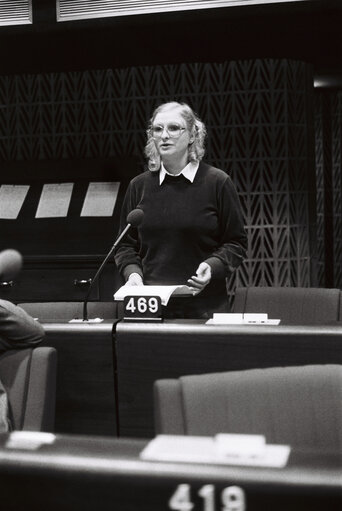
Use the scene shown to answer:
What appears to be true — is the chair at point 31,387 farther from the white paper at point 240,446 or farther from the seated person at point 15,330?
the white paper at point 240,446

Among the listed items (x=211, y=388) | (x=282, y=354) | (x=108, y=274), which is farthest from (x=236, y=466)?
(x=108, y=274)

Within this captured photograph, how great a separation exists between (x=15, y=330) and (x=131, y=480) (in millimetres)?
1471

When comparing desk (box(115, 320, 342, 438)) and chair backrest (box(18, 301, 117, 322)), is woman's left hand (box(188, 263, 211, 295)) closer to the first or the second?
desk (box(115, 320, 342, 438))

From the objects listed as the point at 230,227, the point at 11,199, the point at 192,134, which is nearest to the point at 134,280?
the point at 230,227

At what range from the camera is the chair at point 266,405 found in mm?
1403

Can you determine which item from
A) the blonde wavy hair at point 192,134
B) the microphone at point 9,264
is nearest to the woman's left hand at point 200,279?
the blonde wavy hair at point 192,134

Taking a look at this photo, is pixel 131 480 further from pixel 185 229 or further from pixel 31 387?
pixel 185 229

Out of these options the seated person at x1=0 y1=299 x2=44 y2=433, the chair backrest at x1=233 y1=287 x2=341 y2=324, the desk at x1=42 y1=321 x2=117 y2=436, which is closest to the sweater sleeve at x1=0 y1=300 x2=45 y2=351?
the seated person at x1=0 y1=299 x2=44 y2=433

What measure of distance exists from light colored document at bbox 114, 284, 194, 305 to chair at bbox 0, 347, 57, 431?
0.35m

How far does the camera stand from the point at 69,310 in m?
3.19

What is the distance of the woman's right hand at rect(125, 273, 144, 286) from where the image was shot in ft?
8.24

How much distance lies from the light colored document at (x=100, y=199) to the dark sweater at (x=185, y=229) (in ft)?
9.08

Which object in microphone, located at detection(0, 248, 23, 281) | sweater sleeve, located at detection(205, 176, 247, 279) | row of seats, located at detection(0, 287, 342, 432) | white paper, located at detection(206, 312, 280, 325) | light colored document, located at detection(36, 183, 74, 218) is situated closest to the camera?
microphone, located at detection(0, 248, 23, 281)

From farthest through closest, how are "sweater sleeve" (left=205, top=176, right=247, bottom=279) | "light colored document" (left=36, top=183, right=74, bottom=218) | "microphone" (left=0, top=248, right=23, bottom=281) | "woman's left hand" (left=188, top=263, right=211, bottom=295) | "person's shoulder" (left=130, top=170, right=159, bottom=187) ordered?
"light colored document" (left=36, top=183, right=74, bottom=218) < "person's shoulder" (left=130, top=170, right=159, bottom=187) < "sweater sleeve" (left=205, top=176, right=247, bottom=279) < "woman's left hand" (left=188, top=263, right=211, bottom=295) < "microphone" (left=0, top=248, right=23, bottom=281)
